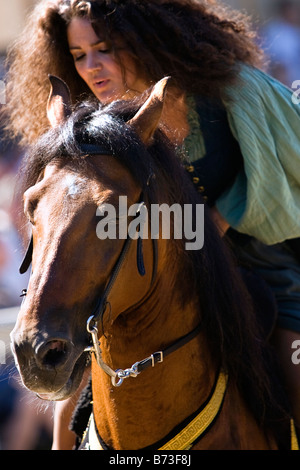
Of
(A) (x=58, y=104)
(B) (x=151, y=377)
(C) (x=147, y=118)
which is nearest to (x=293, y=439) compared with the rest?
(B) (x=151, y=377)

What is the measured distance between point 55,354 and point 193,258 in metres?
0.63

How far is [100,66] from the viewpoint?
2.79m

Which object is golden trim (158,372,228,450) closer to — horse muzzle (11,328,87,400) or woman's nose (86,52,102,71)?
horse muzzle (11,328,87,400)

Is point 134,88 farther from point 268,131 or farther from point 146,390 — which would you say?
point 146,390

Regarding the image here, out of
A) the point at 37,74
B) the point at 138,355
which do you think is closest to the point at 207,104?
the point at 37,74

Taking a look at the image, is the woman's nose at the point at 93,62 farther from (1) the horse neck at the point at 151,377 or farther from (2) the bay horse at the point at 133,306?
(1) the horse neck at the point at 151,377

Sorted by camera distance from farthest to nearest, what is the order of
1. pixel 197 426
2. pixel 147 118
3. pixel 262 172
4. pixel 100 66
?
pixel 100 66
pixel 262 172
pixel 197 426
pixel 147 118

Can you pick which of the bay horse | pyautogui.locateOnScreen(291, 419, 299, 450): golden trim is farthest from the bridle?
pyautogui.locateOnScreen(291, 419, 299, 450): golden trim

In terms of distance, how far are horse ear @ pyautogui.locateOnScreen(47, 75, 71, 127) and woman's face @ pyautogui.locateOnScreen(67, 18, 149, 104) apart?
0.46m

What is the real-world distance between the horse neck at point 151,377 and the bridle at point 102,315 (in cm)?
3

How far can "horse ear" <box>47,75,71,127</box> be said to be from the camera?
215 centimetres

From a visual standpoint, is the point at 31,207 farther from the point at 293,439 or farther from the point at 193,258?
the point at 293,439

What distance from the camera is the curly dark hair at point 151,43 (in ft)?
9.03

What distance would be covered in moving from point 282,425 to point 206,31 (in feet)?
5.23
